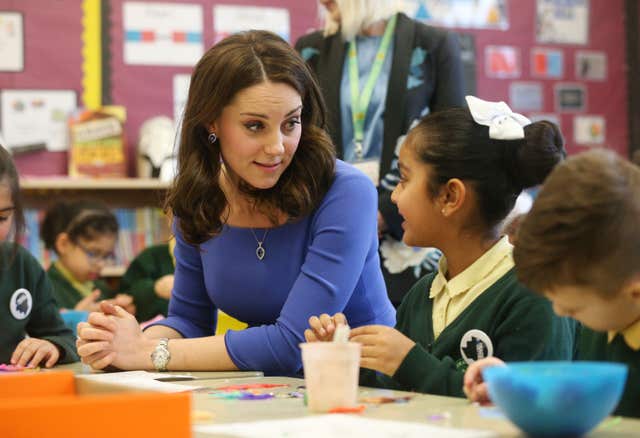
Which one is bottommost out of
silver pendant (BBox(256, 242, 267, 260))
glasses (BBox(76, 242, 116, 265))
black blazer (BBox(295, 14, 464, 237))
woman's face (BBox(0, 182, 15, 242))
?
glasses (BBox(76, 242, 116, 265))

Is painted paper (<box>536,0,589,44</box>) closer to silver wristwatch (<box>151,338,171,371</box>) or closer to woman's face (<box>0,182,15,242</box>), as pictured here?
woman's face (<box>0,182,15,242</box>)

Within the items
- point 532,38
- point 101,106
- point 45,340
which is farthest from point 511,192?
point 532,38

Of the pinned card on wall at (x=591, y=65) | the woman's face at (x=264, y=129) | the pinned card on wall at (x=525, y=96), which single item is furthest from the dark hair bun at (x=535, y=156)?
the pinned card on wall at (x=591, y=65)

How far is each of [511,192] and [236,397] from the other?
0.70 meters

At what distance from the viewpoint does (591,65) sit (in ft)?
20.7

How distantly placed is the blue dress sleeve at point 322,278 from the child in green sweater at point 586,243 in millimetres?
651

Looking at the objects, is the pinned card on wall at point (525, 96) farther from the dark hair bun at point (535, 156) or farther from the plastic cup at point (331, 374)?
the plastic cup at point (331, 374)

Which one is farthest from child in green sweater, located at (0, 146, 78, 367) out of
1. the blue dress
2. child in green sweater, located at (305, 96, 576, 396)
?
child in green sweater, located at (305, 96, 576, 396)

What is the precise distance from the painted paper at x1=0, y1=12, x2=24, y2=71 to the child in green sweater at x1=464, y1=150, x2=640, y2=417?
441 cm

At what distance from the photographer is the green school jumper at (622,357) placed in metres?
1.36

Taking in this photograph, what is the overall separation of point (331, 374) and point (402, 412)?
0.34 ft

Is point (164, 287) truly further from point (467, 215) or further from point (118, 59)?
→ point (467, 215)

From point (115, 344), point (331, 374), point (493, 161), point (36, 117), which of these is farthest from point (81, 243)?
point (331, 374)

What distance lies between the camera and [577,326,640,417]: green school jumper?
53.5 inches
